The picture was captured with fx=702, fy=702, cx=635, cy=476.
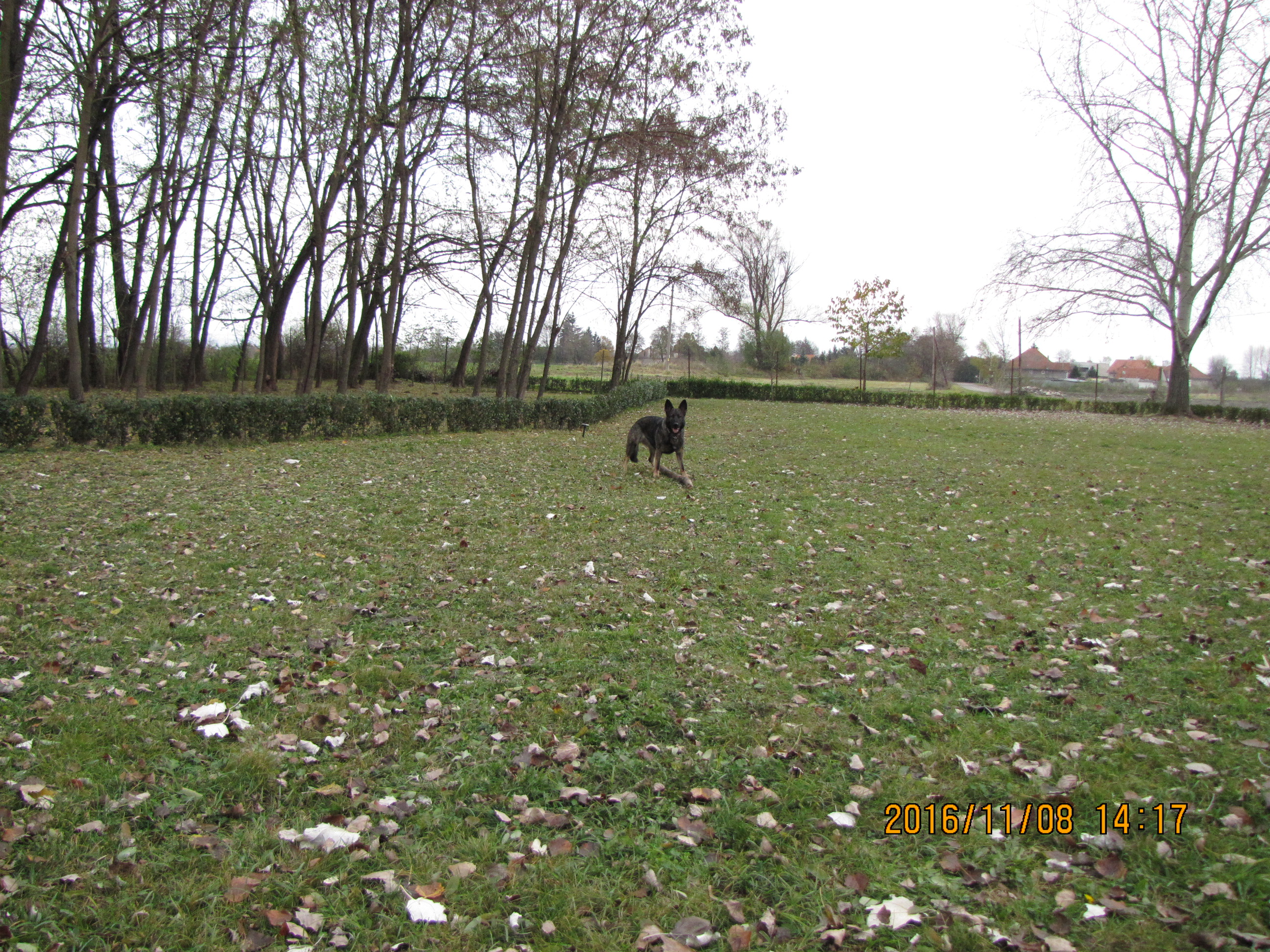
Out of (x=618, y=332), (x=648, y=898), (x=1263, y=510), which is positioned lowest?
(x=648, y=898)

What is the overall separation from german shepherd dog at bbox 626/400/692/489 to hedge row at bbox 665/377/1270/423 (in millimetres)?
30937

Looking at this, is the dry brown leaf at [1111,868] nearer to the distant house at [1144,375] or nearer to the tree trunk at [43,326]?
the tree trunk at [43,326]

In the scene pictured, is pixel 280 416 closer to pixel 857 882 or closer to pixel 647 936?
pixel 647 936

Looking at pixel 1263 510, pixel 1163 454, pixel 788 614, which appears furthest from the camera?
pixel 1163 454

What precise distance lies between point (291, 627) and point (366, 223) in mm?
16284

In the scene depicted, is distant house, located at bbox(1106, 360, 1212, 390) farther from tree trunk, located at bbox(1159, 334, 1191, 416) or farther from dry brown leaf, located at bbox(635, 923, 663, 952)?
dry brown leaf, located at bbox(635, 923, 663, 952)

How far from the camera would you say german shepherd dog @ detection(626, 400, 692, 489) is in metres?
11.5

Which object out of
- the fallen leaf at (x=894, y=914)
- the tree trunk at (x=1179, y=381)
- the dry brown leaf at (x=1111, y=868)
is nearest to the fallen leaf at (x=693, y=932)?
the fallen leaf at (x=894, y=914)

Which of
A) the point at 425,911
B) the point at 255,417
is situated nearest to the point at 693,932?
the point at 425,911

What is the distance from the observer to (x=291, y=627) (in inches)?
216

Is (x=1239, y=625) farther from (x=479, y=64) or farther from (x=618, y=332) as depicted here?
(x=618, y=332)

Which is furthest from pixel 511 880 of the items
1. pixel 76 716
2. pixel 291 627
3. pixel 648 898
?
pixel 291 627
